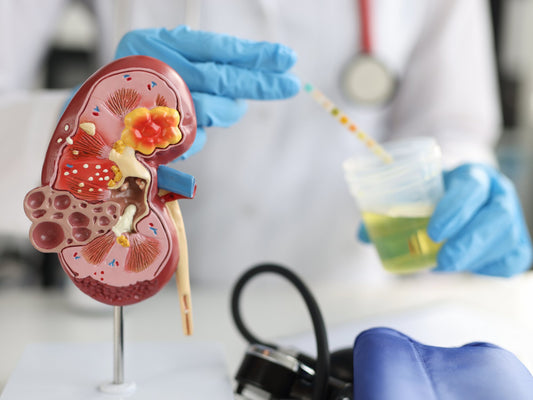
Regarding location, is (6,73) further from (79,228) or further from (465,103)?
(465,103)

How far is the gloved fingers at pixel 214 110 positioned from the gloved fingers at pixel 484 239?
1.03 ft

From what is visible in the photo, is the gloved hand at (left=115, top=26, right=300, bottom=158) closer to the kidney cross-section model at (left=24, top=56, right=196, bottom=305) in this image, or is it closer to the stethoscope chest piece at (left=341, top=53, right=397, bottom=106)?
the kidney cross-section model at (left=24, top=56, right=196, bottom=305)

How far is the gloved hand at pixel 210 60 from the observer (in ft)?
1.89

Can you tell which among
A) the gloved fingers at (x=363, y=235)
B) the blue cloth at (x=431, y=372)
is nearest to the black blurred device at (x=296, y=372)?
the blue cloth at (x=431, y=372)

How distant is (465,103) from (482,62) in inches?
3.7

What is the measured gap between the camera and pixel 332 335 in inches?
26.9

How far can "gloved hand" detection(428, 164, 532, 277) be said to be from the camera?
691mm

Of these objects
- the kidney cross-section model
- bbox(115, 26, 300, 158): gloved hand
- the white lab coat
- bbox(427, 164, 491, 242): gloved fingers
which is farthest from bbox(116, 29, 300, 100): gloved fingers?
the white lab coat

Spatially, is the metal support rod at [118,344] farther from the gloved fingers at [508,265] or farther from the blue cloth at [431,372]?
the gloved fingers at [508,265]

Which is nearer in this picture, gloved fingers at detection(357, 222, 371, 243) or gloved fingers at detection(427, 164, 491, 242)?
gloved fingers at detection(427, 164, 491, 242)

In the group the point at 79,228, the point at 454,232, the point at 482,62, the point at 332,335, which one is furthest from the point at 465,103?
the point at 79,228

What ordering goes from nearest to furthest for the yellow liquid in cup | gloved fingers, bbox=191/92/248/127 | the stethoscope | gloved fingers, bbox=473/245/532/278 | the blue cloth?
the blue cloth
gloved fingers, bbox=191/92/248/127
the yellow liquid in cup
gloved fingers, bbox=473/245/532/278
the stethoscope

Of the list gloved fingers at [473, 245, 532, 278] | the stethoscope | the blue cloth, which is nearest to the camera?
the blue cloth

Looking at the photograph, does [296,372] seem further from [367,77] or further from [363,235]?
[367,77]
